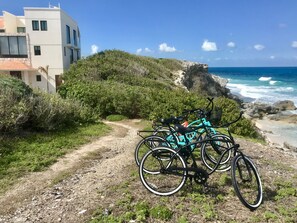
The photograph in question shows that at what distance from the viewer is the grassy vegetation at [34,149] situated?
588cm

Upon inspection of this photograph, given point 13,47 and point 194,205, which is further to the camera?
point 13,47

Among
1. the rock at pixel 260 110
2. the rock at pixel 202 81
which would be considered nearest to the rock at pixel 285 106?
the rock at pixel 260 110

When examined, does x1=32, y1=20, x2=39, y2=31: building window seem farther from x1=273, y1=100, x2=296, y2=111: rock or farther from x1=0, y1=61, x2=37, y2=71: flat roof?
x1=273, y1=100, x2=296, y2=111: rock

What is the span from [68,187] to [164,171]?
77.9 inches

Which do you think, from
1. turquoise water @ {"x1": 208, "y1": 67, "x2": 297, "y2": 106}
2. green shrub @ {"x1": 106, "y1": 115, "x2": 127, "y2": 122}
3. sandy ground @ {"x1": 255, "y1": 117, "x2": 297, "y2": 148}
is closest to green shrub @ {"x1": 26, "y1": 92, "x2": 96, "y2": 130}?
green shrub @ {"x1": 106, "y1": 115, "x2": 127, "y2": 122}

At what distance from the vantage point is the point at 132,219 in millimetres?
3904

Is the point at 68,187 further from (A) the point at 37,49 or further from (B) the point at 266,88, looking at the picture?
(B) the point at 266,88

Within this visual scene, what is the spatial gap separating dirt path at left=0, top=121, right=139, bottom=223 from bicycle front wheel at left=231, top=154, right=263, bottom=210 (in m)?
2.29

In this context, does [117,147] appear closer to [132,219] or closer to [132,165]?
[132,165]

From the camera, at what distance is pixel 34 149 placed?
723 cm

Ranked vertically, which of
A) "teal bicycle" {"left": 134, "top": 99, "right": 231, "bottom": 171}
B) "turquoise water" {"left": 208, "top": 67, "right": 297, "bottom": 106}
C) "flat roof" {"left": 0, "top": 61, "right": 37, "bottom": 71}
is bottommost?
"turquoise water" {"left": 208, "top": 67, "right": 297, "bottom": 106}

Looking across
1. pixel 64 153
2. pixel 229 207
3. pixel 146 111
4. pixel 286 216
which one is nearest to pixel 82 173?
pixel 64 153

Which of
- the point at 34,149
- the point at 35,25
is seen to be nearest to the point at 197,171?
the point at 34,149

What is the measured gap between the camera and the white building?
24.8m
